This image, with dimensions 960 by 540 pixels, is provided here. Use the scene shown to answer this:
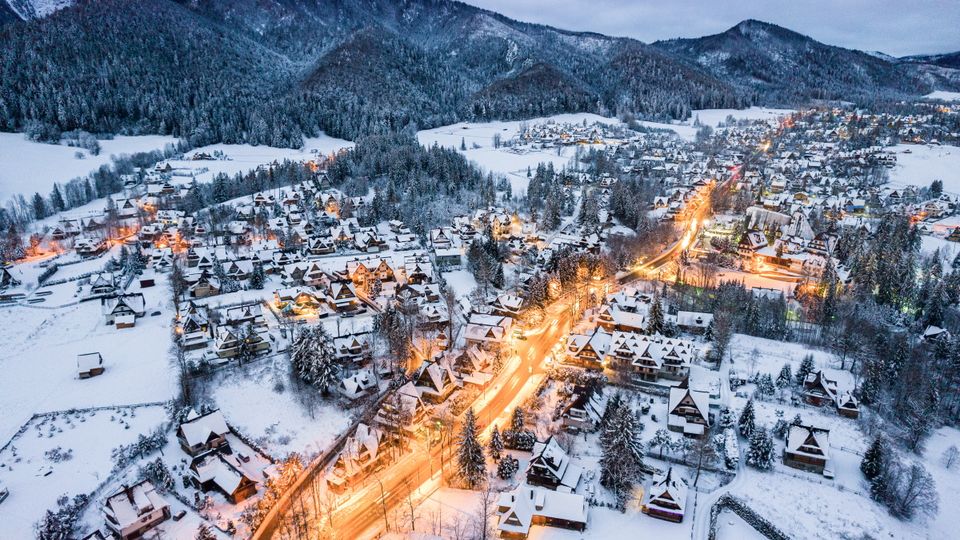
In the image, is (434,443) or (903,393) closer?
(434,443)

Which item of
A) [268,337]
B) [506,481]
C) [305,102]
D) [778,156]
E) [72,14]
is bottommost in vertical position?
[506,481]

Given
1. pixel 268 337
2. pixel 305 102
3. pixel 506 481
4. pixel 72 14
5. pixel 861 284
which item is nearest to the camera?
pixel 506 481

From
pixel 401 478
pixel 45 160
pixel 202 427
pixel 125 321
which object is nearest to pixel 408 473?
pixel 401 478

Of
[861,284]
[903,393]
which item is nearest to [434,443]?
[903,393]

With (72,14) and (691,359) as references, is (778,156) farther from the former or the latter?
(72,14)

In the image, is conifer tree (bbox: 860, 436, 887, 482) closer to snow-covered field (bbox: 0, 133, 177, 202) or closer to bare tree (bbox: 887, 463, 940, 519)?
bare tree (bbox: 887, 463, 940, 519)

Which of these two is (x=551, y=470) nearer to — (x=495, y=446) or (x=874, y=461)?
(x=495, y=446)

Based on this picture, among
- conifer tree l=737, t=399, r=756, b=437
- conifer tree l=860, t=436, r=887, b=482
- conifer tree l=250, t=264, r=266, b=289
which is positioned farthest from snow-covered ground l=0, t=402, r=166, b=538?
conifer tree l=860, t=436, r=887, b=482
